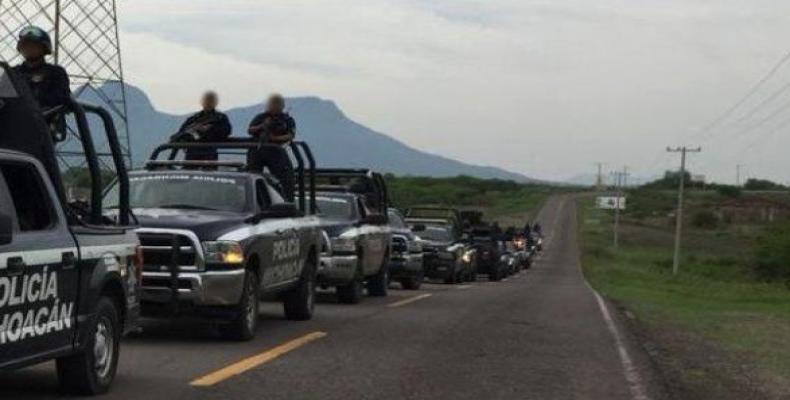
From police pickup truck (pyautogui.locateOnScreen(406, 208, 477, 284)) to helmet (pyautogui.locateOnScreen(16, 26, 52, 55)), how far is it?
64.7 feet

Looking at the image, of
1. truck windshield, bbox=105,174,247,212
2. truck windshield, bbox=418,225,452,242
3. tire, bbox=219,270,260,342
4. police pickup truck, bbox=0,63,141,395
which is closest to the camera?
police pickup truck, bbox=0,63,141,395

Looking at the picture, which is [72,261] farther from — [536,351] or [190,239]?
[536,351]

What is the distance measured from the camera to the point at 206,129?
15180 mm

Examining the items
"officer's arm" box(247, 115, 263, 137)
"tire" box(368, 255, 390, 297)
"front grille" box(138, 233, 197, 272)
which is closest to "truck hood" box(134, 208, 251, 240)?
"front grille" box(138, 233, 197, 272)

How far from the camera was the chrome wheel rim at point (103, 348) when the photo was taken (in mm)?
8422

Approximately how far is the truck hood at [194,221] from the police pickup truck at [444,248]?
55.3 feet

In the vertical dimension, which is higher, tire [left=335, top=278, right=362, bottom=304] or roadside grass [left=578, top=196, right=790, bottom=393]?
tire [left=335, top=278, right=362, bottom=304]

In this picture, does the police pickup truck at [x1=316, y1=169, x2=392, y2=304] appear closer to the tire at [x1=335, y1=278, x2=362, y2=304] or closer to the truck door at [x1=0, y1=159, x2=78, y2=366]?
the tire at [x1=335, y1=278, x2=362, y2=304]

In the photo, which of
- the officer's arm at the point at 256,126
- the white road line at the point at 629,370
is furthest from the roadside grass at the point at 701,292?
the officer's arm at the point at 256,126

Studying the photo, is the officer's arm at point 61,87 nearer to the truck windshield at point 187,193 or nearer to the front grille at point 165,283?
the front grille at point 165,283

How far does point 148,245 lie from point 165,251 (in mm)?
202

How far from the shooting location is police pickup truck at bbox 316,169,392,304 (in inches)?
704

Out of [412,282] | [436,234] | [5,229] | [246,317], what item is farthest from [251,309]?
[436,234]

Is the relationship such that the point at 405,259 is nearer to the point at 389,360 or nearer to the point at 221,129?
the point at 221,129
